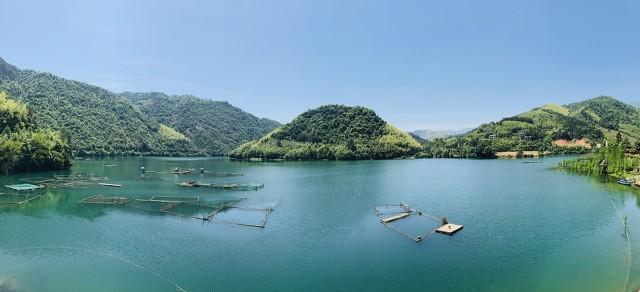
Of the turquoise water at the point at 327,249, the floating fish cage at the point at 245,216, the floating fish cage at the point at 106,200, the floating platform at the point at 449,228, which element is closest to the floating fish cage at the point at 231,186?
the turquoise water at the point at 327,249

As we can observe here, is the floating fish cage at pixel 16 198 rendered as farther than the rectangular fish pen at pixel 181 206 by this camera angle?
Yes

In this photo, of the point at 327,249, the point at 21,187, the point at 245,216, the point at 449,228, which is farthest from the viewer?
the point at 21,187

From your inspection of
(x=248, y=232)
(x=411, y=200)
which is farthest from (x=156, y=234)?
(x=411, y=200)

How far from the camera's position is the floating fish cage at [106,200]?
2248 inches

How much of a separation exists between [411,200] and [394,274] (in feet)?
106

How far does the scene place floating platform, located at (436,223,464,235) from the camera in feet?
127

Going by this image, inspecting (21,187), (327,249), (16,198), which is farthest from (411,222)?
(21,187)

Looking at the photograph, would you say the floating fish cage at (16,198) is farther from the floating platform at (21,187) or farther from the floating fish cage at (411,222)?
the floating fish cage at (411,222)

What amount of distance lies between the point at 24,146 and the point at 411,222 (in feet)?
331

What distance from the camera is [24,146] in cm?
9912

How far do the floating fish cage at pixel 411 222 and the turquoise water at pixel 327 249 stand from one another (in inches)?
52.7

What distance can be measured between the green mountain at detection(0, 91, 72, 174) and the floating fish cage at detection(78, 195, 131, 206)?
51301 millimetres

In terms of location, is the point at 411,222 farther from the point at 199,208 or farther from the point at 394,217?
the point at 199,208

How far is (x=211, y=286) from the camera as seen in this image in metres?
26.3
